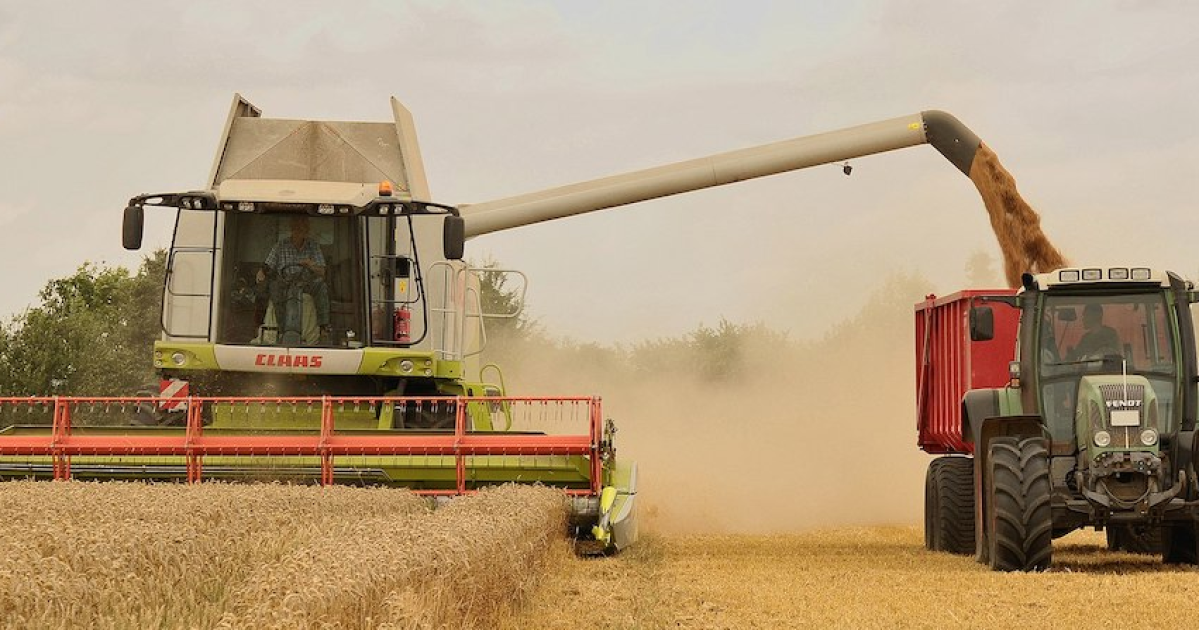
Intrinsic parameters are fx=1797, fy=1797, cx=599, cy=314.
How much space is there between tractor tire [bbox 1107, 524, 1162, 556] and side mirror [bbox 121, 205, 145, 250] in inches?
300

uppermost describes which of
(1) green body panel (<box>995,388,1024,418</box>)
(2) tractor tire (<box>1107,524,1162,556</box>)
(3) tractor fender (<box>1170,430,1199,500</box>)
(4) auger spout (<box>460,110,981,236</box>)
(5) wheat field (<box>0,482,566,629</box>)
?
(4) auger spout (<box>460,110,981,236</box>)

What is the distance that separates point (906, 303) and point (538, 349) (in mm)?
8591

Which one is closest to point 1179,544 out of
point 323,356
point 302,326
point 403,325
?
point 403,325

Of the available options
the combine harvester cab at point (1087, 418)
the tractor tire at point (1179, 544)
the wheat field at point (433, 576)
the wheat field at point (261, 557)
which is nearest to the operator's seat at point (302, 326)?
the wheat field at point (433, 576)

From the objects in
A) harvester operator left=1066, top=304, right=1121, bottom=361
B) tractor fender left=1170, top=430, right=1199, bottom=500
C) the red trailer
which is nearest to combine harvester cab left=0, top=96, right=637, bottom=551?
the red trailer

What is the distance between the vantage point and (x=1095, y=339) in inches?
492

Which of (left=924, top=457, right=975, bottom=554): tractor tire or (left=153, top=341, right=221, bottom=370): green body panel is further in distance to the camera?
(left=924, top=457, right=975, bottom=554): tractor tire

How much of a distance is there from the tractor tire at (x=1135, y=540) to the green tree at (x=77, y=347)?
22381mm

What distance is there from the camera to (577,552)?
12.6 meters

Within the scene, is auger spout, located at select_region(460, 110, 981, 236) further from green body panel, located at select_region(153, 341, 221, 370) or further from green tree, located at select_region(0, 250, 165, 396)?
green tree, located at select_region(0, 250, 165, 396)

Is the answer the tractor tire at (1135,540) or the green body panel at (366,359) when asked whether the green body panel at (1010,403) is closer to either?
the tractor tire at (1135,540)

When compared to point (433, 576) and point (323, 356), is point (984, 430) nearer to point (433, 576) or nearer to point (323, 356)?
point (323, 356)

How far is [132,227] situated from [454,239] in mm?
2353

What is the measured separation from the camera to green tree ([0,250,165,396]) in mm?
34688
